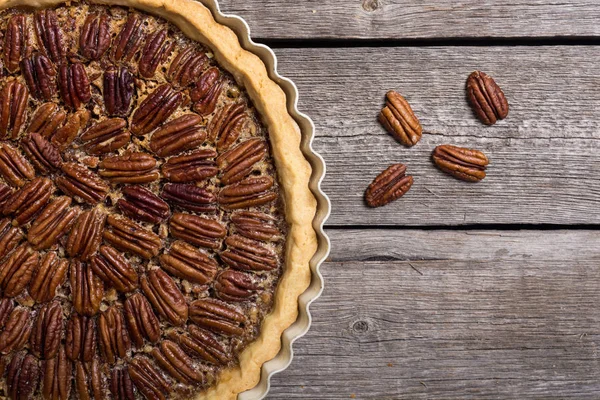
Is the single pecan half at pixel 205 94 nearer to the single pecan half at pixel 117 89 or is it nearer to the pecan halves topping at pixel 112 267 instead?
the single pecan half at pixel 117 89

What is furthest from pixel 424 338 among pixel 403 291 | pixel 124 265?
pixel 124 265

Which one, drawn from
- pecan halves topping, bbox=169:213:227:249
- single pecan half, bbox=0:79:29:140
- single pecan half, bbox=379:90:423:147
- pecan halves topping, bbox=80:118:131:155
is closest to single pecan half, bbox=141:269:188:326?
pecan halves topping, bbox=169:213:227:249

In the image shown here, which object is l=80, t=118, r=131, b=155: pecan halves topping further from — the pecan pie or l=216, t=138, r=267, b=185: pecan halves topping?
l=216, t=138, r=267, b=185: pecan halves topping

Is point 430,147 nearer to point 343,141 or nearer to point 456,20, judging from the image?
point 343,141

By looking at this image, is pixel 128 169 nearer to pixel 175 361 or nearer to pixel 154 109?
pixel 154 109

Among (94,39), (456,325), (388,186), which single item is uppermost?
(94,39)

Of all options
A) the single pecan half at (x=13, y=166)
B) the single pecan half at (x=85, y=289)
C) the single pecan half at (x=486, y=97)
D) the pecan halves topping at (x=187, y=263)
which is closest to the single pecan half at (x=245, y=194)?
the pecan halves topping at (x=187, y=263)

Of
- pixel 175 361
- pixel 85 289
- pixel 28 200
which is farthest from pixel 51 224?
pixel 175 361
